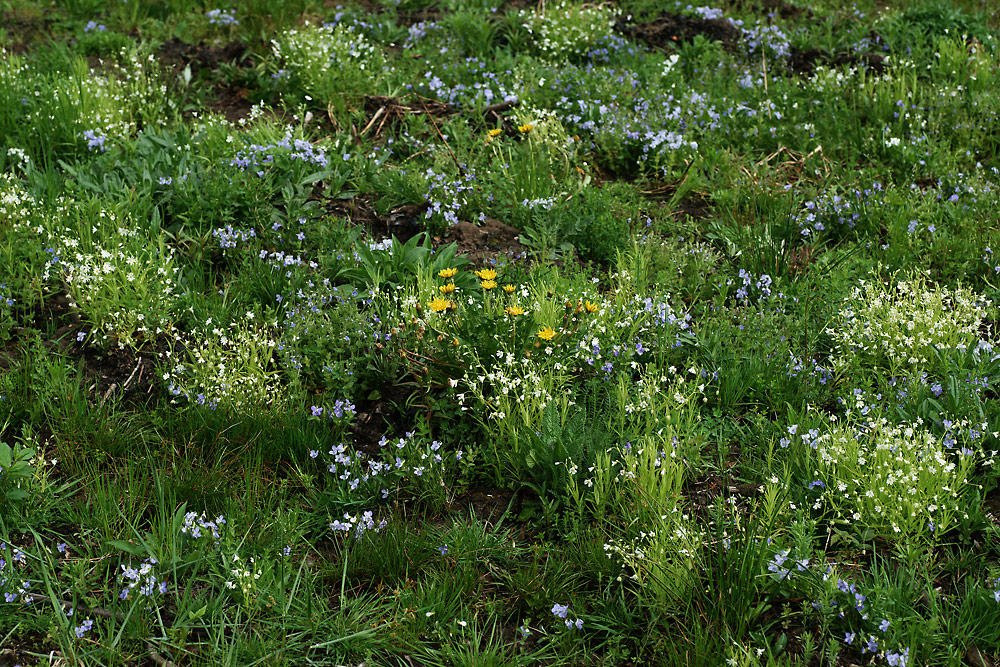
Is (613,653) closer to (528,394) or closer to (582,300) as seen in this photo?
(528,394)

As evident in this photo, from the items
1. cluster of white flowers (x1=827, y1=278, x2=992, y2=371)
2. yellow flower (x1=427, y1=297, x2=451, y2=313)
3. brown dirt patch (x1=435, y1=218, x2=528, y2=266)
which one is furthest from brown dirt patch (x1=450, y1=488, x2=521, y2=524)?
cluster of white flowers (x1=827, y1=278, x2=992, y2=371)

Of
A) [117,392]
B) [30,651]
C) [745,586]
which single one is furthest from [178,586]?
[745,586]

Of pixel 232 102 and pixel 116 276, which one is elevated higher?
pixel 232 102

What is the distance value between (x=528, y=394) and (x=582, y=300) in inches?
29.1

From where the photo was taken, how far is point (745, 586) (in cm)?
291

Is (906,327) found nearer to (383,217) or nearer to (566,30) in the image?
(383,217)

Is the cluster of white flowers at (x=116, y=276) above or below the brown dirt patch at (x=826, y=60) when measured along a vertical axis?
below

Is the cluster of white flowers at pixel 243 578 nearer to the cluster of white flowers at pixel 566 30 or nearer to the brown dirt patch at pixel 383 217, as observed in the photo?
the brown dirt patch at pixel 383 217

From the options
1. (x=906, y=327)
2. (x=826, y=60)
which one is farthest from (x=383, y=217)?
(x=826, y=60)

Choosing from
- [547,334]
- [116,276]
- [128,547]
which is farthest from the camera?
[116,276]

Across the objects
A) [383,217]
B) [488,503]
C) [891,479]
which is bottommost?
[488,503]

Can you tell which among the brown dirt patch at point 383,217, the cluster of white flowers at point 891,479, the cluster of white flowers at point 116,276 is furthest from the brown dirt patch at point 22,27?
the cluster of white flowers at point 891,479

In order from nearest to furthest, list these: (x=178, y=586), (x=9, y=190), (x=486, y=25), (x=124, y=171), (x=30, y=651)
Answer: (x=30, y=651), (x=178, y=586), (x=9, y=190), (x=124, y=171), (x=486, y=25)

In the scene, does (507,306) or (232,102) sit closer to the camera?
(507,306)
